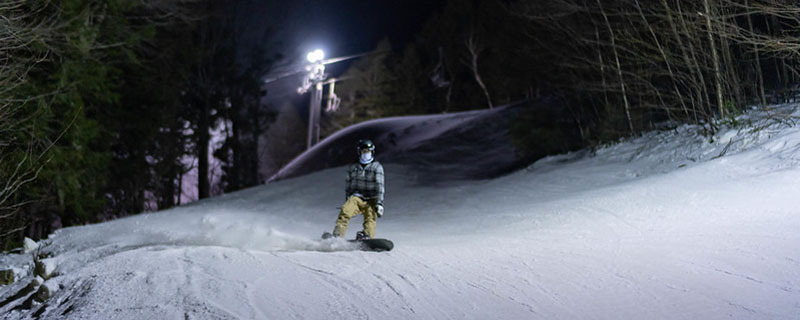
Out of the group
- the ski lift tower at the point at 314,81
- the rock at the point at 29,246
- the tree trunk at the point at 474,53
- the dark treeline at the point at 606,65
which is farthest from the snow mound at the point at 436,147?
the rock at the point at 29,246

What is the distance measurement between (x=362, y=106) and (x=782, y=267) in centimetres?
4300

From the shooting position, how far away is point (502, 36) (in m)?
35.6

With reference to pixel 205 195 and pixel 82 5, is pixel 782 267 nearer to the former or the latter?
pixel 82 5

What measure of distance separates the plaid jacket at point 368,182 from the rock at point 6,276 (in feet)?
13.7

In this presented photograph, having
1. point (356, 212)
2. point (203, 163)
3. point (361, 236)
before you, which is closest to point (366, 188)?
point (356, 212)

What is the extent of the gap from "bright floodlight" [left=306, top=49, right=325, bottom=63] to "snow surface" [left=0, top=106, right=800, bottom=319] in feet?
87.3

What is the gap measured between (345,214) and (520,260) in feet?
8.18

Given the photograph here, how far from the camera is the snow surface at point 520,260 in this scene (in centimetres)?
381

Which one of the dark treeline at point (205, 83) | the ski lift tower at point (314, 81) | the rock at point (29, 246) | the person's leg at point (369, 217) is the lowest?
the rock at point (29, 246)

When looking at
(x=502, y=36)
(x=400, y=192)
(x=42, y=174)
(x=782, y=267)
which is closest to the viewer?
(x=782, y=267)

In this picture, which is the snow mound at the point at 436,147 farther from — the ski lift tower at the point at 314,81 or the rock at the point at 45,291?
the rock at the point at 45,291

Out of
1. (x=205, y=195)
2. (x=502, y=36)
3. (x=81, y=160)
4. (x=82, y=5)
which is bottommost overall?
(x=205, y=195)

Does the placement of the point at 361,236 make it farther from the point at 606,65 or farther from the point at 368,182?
the point at 606,65

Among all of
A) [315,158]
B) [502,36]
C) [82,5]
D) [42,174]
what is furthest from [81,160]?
[502,36]
